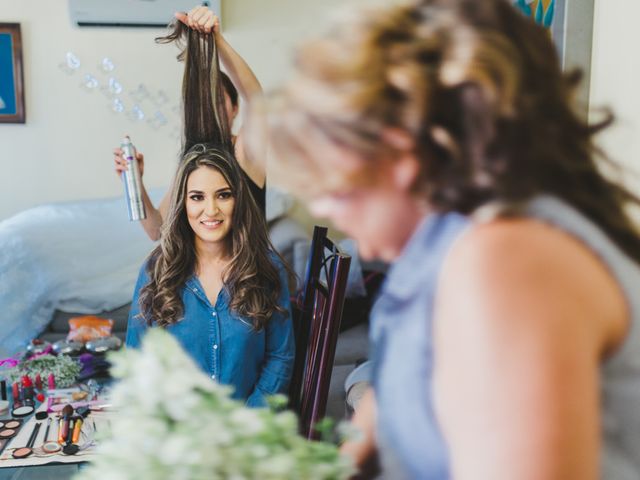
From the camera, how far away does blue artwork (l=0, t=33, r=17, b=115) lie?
370 cm

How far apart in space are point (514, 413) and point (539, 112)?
9.0 inches

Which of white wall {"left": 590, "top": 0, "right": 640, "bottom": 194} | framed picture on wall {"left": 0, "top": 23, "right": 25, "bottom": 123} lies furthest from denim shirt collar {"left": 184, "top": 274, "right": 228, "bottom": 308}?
framed picture on wall {"left": 0, "top": 23, "right": 25, "bottom": 123}

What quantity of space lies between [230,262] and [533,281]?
4.02 ft

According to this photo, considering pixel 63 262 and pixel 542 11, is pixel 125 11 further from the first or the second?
pixel 542 11

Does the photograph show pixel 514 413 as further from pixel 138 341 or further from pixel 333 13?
pixel 138 341

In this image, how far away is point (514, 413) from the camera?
43 cm

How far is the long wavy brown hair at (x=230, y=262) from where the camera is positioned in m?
1.57

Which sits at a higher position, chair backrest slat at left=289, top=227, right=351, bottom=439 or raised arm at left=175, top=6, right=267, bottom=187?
raised arm at left=175, top=6, right=267, bottom=187

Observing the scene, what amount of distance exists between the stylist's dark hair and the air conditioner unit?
2223mm

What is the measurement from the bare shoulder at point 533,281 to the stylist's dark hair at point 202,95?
124 cm

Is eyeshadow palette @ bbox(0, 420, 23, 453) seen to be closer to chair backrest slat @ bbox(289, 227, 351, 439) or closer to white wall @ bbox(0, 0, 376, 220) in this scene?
chair backrest slat @ bbox(289, 227, 351, 439)

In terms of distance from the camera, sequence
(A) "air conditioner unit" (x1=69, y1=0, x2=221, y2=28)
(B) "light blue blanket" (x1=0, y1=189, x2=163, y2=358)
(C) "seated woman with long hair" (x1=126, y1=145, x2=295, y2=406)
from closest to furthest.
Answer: (C) "seated woman with long hair" (x1=126, y1=145, x2=295, y2=406) → (B) "light blue blanket" (x1=0, y1=189, x2=163, y2=358) → (A) "air conditioner unit" (x1=69, y1=0, x2=221, y2=28)

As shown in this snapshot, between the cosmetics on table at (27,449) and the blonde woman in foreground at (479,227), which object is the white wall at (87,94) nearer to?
the cosmetics on table at (27,449)

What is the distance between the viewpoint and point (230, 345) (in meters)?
1.58
